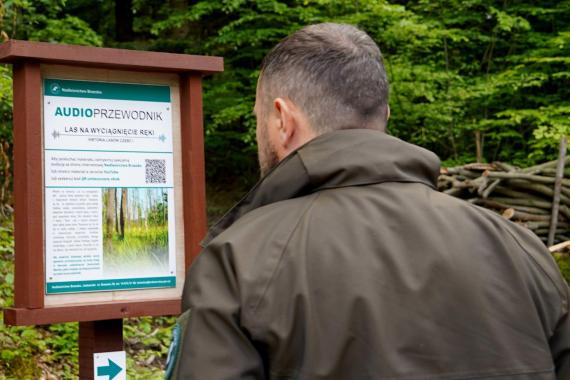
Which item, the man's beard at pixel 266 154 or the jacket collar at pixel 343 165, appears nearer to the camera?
the jacket collar at pixel 343 165

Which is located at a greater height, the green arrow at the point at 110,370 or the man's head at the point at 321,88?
the man's head at the point at 321,88

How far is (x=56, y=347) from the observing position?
671cm

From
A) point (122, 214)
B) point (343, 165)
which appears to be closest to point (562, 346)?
point (343, 165)

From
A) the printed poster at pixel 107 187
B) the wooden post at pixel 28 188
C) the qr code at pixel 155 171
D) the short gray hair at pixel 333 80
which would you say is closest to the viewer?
the short gray hair at pixel 333 80

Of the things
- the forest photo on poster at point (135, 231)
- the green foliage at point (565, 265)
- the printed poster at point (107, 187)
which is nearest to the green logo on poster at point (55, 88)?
the printed poster at point (107, 187)

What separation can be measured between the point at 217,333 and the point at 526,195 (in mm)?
9683

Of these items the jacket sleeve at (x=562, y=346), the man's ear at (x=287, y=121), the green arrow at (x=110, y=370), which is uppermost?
the man's ear at (x=287, y=121)

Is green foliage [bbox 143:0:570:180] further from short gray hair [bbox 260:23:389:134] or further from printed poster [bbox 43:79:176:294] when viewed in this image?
short gray hair [bbox 260:23:389:134]

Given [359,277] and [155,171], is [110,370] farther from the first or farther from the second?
[359,277]

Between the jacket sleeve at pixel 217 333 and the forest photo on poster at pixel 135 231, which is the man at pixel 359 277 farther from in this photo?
the forest photo on poster at pixel 135 231

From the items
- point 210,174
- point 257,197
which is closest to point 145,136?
point 257,197

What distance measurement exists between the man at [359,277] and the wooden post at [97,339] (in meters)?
1.85

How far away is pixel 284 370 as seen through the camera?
166 centimetres

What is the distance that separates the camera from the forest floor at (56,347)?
6034mm
